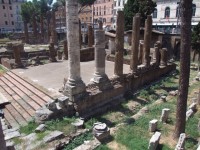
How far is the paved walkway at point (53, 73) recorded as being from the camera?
15.4 meters

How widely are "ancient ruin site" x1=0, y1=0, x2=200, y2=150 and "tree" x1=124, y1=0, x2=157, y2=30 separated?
1225 cm

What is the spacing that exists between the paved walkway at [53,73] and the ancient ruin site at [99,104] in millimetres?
68

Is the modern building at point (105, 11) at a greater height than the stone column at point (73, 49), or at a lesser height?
greater

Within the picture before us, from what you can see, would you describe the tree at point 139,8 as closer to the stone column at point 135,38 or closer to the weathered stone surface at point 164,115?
the stone column at point 135,38

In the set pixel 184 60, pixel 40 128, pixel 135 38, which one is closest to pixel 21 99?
pixel 40 128

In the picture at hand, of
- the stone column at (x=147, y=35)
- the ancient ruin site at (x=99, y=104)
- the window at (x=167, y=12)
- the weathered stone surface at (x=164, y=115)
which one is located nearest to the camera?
the ancient ruin site at (x=99, y=104)

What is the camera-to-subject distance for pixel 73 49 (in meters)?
11.9

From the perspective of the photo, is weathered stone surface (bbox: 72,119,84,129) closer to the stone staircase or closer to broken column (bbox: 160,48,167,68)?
the stone staircase

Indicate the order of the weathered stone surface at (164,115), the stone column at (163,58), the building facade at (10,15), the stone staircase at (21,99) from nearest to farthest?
the weathered stone surface at (164,115), the stone staircase at (21,99), the stone column at (163,58), the building facade at (10,15)

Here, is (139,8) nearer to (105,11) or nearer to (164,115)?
(164,115)

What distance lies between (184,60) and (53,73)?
12.4 meters

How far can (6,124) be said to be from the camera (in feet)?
36.8

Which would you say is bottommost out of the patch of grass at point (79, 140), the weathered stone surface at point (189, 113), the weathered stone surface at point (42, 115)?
the patch of grass at point (79, 140)

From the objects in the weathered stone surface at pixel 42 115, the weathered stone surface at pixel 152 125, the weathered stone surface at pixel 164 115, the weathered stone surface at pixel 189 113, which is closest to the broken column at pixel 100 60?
the weathered stone surface at pixel 42 115
